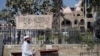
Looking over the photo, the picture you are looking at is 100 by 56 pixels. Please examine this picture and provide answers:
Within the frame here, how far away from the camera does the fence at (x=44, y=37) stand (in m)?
16.6

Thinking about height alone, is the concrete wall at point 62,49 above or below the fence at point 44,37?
below

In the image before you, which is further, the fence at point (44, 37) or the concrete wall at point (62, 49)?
the fence at point (44, 37)

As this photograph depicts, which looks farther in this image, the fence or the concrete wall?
the fence

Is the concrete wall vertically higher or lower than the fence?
lower

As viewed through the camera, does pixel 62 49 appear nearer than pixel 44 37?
Yes

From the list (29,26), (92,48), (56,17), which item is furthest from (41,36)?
(56,17)

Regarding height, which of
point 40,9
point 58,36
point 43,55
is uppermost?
point 40,9

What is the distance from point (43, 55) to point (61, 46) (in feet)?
3.79

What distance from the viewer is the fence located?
1664 centimetres

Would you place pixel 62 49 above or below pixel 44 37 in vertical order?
below

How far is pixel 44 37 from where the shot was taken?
16656mm

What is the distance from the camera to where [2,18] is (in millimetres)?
39438

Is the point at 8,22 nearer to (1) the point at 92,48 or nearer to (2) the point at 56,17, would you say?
(2) the point at 56,17

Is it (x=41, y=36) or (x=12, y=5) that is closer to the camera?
(x=41, y=36)
